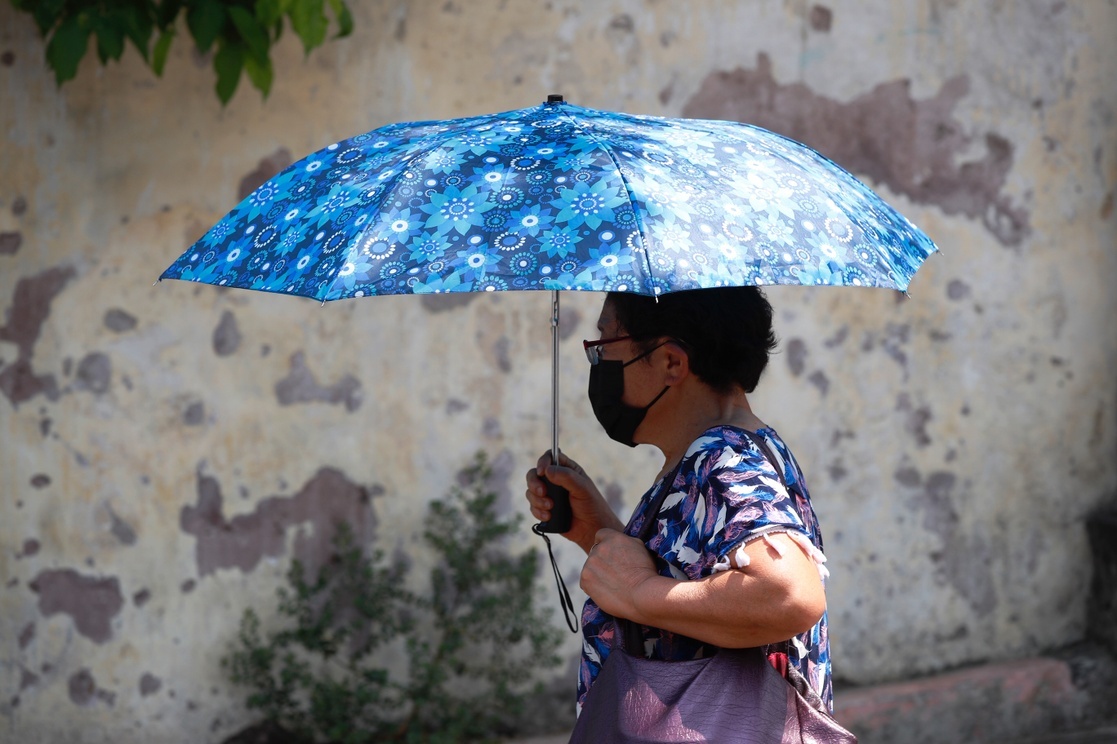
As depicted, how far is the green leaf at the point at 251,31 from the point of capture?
3320mm

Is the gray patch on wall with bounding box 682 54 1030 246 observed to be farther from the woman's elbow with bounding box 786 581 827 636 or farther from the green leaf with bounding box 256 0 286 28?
the woman's elbow with bounding box 786 581 827 636

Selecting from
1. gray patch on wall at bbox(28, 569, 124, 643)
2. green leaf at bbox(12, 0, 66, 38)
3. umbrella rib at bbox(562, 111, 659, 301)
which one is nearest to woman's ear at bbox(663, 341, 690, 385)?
umbrella rib at bbox(562, 111, 659, 301)

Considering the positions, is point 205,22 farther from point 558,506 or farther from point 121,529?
point 558,506

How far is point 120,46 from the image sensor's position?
129 inches

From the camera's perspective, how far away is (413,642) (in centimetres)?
367

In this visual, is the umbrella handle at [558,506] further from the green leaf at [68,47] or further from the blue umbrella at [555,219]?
the green leaf at [68,47]

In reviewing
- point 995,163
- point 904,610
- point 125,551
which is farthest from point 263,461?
point 995,163

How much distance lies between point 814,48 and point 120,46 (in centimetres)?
216

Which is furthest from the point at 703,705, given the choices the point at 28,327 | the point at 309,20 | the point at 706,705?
the point at 28,327

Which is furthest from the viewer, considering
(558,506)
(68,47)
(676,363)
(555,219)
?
(68,47)

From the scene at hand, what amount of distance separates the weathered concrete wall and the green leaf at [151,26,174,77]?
0.21 meters

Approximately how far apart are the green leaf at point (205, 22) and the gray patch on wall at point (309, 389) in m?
0.92

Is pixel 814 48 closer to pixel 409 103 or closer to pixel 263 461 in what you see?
pixel 409 103

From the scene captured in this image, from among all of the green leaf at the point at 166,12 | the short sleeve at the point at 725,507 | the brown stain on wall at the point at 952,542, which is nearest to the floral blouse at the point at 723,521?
the short sleeve at the point at 725,507
